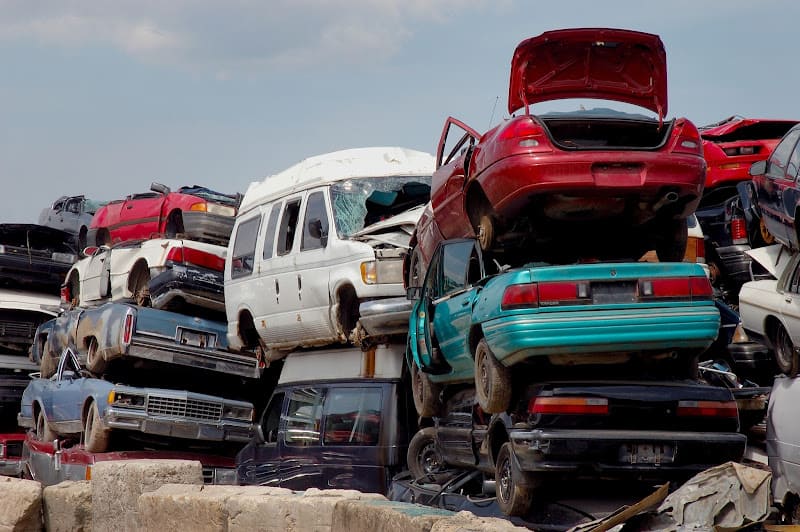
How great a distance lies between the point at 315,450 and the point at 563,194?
424 centimetres

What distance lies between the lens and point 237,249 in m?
15.0

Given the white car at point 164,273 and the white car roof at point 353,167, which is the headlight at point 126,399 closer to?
the white car at point 164,273

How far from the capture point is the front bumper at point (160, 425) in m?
14.2

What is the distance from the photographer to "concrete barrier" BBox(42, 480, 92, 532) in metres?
8.65

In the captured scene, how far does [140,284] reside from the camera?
16781 mm

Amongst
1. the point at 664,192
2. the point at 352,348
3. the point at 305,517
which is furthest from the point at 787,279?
the point at 305,517

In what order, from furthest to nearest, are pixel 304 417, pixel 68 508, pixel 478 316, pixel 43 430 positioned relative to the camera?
pixel 43 430 → pixel 304 417 → pixel 68 508 → pixel 478 316

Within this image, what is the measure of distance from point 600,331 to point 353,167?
6204mm

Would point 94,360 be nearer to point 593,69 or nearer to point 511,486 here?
point 593,69

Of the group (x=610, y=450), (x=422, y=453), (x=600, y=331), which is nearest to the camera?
(x=610, y=450)

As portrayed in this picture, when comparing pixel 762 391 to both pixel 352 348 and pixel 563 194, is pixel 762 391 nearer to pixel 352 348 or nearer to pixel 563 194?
pixel 563 194

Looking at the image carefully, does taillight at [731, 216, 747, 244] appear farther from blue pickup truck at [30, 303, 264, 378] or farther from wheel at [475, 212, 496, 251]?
blue pickup truck at [30, 303, 264, 378]

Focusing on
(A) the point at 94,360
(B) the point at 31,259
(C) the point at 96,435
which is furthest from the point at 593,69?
(B) the point at 31,259

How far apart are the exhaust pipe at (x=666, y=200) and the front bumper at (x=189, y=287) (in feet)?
26.4
